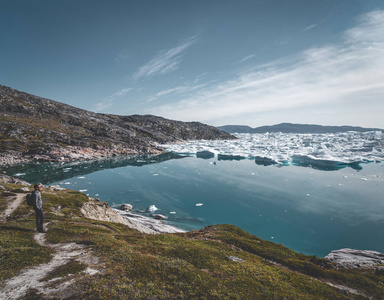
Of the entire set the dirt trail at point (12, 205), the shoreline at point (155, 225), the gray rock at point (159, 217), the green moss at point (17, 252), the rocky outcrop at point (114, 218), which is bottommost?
the gray rock at point (159, 217)

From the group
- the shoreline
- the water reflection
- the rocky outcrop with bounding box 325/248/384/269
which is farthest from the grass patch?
the water reflection

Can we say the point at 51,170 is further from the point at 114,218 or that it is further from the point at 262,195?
the point at 262,195

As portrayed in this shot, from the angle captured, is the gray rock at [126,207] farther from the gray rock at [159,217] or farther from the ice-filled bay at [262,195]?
the gray rock at [159,217]

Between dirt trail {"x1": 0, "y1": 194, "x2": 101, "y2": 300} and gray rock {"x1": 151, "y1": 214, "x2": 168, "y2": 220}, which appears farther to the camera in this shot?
gray rock {"x1": 151, "y1": 214, "x2": 168, "y2": 220}

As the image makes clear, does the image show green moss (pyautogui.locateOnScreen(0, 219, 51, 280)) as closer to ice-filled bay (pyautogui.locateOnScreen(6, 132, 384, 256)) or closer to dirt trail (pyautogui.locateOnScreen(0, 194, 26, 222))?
dirt trail (pyautogui.locateOnScreen(0, 194, 26, 222))

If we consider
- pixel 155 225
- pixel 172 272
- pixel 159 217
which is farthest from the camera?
pixel 159 217

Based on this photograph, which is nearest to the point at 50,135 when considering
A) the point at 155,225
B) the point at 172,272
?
the point at 155,225

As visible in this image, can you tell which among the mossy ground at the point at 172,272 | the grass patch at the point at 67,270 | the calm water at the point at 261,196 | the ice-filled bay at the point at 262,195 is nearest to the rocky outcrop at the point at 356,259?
the mossy ground at the point at 172,272
